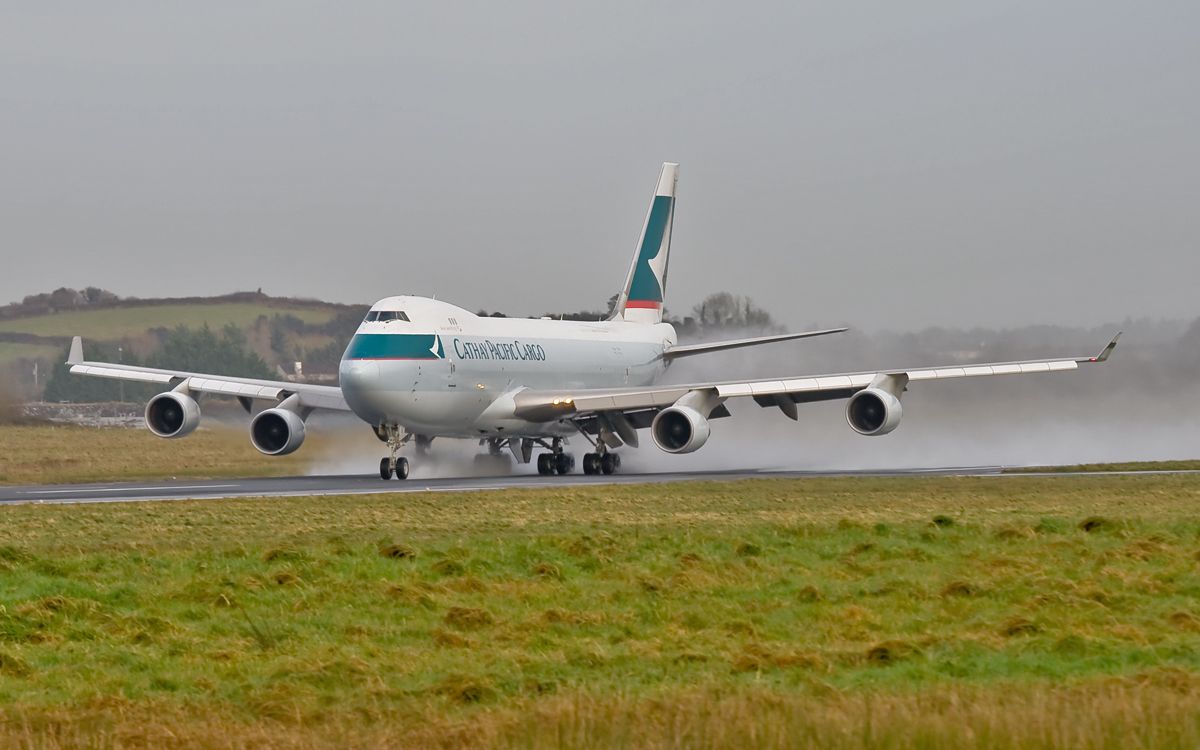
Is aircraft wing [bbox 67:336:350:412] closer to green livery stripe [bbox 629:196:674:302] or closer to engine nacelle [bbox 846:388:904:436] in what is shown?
green livery stripe [bbox 629:196:674:302]

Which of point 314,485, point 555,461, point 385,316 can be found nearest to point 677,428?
point 555,461

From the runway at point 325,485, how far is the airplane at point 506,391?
1339 mm

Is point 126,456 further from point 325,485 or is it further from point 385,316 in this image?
point 325,485

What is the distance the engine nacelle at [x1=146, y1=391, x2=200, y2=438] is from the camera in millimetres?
45688

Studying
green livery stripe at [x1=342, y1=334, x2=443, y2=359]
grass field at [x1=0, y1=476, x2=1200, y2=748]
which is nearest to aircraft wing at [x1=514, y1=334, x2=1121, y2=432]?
green livery stripe at [x1=342, y1=334, x2=443, y2=359]

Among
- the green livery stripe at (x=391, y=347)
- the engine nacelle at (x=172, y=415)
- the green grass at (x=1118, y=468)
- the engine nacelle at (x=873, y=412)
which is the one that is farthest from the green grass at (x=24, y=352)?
the green grass at (x=1118, y=468)

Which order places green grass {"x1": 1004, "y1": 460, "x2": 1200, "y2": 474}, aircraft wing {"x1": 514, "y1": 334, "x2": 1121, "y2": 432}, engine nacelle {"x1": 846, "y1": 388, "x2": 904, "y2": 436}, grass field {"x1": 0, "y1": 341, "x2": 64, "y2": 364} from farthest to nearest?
grass field {"x1": 0, "y1": 341, "x2": 64, "y2": 364}
aircraft wing {"x1": 514, "y1": 334, "x2": 1121, "y2": 432}
engine nacelle {"x1": 846, "y1": 388, "x2": 904, "y2": 436}
green grass {"x1": 1004, "y1": 460, "x2": 1200, "y2": 474}

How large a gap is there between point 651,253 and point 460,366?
1570 centimetres

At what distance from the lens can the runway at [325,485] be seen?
34.2 meters

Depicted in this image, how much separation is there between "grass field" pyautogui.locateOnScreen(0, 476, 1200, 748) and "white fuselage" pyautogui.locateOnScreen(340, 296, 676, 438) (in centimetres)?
1600

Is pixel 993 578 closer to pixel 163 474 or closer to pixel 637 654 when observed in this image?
pixel 637 654

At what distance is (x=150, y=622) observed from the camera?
49.4 ft

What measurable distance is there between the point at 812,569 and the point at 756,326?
40.4 metres

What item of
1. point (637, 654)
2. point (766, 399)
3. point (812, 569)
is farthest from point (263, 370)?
point (637, 654)
